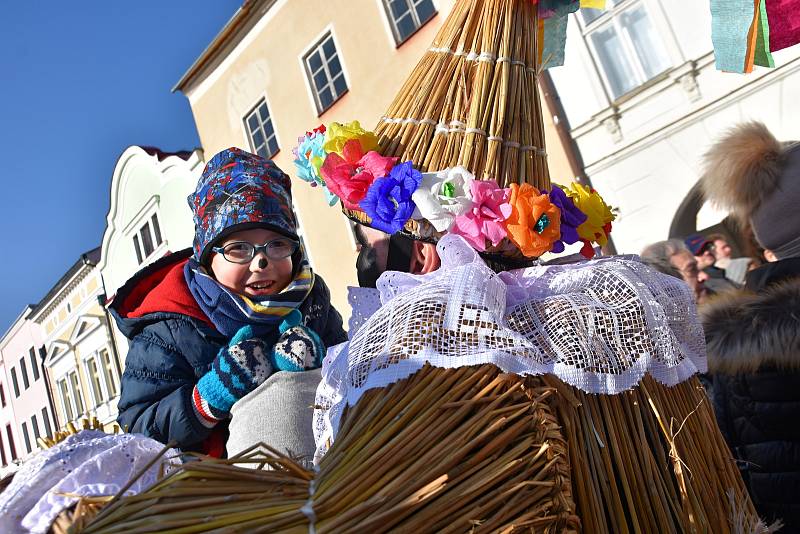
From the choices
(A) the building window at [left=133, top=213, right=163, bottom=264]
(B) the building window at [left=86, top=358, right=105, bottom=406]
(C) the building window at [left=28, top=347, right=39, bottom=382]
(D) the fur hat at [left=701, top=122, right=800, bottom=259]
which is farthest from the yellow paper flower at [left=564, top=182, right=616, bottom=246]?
(C) the building window at [left=28, top=347, right=39, bottom=382]

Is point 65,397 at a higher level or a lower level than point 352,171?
higher

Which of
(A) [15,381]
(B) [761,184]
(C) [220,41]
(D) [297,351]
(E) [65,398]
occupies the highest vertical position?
(C) [220,41]

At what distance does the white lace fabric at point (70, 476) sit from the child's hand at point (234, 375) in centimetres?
33

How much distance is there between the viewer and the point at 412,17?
9258mm

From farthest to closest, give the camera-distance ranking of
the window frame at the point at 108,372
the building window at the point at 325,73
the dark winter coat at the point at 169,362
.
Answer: the window frame at the point at 108,372, the building window at the point at 325,73, the dark winter coat at the point at 169,362

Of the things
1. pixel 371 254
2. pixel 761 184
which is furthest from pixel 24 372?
pixel 371 254

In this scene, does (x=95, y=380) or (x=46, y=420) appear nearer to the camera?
(x=95, y=380)

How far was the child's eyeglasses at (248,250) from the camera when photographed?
1.75 meters

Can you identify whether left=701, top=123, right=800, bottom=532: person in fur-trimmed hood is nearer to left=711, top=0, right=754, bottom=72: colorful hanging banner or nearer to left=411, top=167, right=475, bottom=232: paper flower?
left=711, top=0, right=754, bottom=72: colorful hanging banner

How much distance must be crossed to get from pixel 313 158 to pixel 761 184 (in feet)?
5.98

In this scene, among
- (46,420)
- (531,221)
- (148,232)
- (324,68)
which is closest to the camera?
(531,221)

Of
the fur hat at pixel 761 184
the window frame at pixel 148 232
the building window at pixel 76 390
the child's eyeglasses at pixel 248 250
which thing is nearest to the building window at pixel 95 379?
the building window at pixel 76 390

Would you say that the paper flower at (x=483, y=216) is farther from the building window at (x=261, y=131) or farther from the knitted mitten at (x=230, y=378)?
the building window at (x=261, y=131)

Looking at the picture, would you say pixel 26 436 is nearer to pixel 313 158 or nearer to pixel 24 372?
pixel 24 372
